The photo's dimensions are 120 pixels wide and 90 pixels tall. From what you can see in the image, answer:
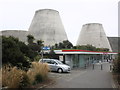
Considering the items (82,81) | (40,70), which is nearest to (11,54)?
(40,70)

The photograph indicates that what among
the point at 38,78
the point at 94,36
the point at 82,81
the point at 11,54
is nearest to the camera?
the point at 11,54

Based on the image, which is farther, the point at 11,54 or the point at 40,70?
the point at 40,70

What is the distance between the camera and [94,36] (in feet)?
233

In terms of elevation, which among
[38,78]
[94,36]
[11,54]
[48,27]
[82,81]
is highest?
[48,27]

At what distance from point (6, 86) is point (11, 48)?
3033mm

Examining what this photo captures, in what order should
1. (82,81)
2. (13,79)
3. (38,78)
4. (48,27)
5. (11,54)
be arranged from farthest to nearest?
(48,27) < (82,81) < (38,78) < (11,54) < (13,79)

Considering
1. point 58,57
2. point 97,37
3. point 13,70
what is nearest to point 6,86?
point 13,70

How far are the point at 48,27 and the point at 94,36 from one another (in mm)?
24539

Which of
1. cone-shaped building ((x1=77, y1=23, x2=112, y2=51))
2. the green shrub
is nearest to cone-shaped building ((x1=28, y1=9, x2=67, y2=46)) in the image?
cone-shaped building ((x1=77, y1=23, x2=112, y2=51))

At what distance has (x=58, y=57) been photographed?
24.9 m

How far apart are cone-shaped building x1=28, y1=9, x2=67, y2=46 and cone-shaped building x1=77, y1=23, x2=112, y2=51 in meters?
18.1

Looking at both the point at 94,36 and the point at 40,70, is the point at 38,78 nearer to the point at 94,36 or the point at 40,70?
the point at 40,70

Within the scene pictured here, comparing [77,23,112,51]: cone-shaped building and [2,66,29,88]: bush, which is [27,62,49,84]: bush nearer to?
[2,66,29,88]: bush

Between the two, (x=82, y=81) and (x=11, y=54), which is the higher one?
(x=11, y=54)
